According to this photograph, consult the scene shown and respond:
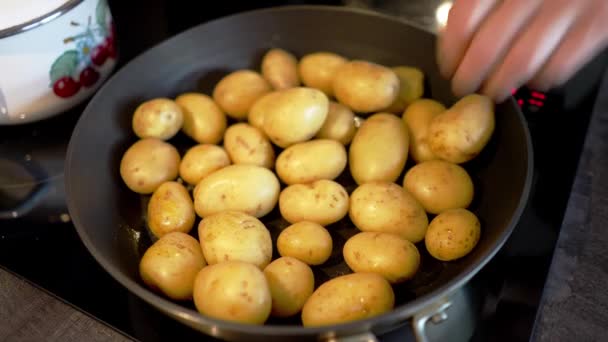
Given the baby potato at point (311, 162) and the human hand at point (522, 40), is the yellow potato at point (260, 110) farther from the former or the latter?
the human hand at point (522, 40)

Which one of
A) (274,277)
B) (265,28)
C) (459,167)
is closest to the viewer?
(274,277)

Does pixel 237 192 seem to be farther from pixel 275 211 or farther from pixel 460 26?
pixel 460 26

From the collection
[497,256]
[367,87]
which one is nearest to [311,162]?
[367,87]

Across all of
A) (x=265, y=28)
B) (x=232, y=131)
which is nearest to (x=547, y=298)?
(x=232, y=131)

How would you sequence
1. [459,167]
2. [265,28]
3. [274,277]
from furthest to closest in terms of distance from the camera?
[265,28] → [459,167] → [274,277]

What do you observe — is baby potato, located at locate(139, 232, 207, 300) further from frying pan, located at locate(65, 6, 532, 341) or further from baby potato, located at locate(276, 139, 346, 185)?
baby potato, located at locate(276, 139, 346, 185)

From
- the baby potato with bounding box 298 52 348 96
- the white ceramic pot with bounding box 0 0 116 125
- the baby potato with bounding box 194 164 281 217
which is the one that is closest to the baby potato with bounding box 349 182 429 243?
the baby potato with bounding box 194 164 281 217

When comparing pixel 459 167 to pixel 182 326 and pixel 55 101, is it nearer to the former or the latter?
pixel 182 326
